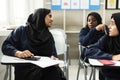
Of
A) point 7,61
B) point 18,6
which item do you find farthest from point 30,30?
point 18,6

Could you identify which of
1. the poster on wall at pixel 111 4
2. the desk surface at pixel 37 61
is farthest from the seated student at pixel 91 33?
the desk surface at pixel 37 61

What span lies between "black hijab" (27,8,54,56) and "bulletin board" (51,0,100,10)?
1739 mm

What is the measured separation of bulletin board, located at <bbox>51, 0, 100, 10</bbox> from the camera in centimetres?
441

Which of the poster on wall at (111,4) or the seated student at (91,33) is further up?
the poster on wall at (111,4)

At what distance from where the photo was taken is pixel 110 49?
95.3 inches

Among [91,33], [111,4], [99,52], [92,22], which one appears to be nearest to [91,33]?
[91,33]

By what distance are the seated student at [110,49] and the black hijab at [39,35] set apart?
1.59 ft

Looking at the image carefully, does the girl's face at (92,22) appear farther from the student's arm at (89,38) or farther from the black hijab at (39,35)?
the black hijab at (39,35)

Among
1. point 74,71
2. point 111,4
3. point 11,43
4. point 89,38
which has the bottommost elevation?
point 74,71

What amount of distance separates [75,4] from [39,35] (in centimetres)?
196

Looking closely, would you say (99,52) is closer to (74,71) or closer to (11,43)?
(11,43)

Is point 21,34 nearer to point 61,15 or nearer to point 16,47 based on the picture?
point 16,47

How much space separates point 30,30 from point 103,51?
2.63 feet

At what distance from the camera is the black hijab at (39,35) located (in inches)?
103
